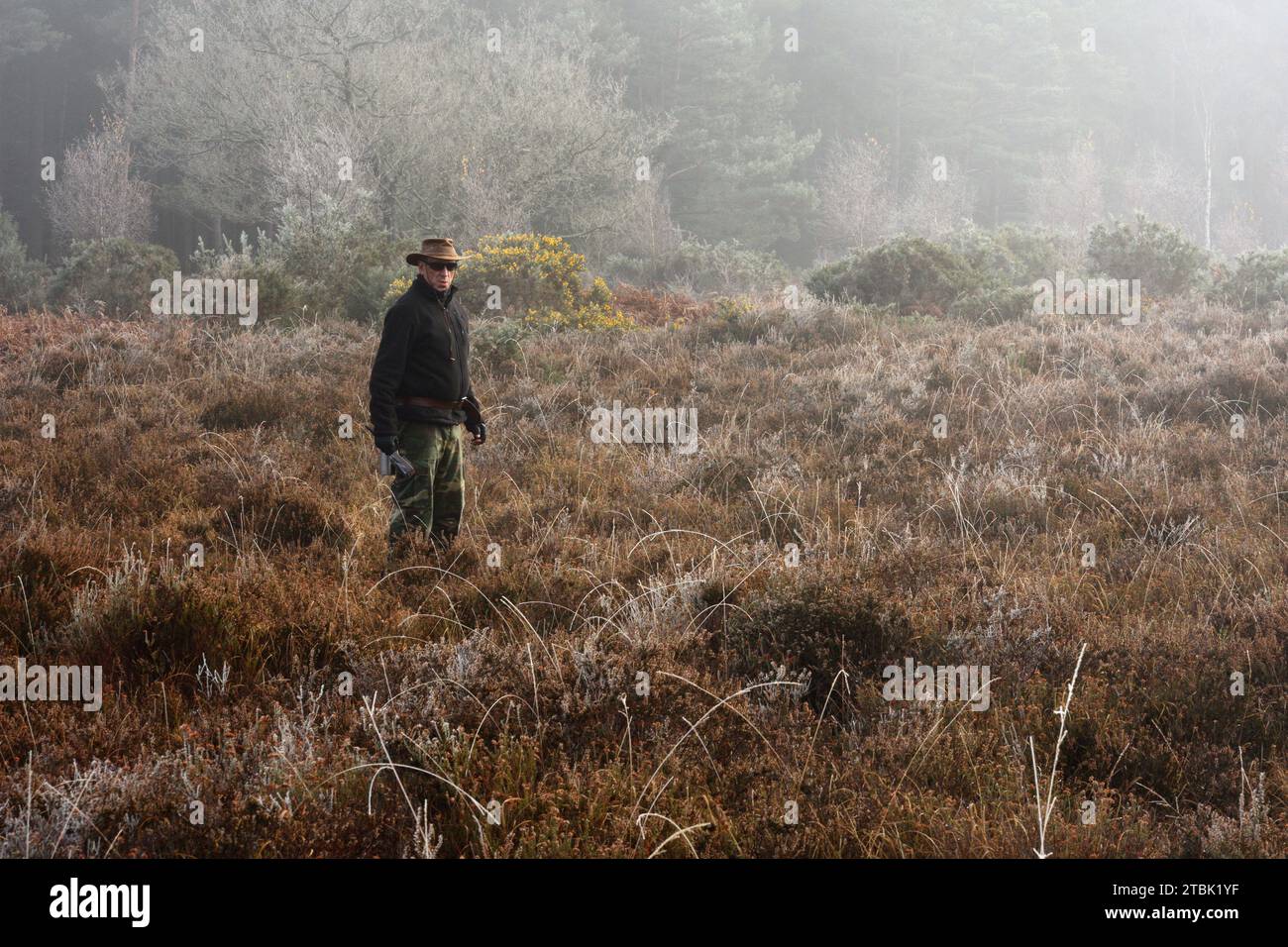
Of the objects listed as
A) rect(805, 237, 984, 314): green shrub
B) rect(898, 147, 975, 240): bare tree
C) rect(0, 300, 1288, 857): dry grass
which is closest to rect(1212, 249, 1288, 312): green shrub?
rect(805, 237, 984, 314): green shrub

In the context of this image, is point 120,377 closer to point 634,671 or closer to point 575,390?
point 575,390

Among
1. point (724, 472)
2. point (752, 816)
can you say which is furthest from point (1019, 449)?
point (752, 816)

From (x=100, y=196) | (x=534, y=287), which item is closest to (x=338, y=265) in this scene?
(x=534, y=287)

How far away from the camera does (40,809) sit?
8.55 feet

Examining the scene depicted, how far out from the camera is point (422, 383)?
17.7 ft

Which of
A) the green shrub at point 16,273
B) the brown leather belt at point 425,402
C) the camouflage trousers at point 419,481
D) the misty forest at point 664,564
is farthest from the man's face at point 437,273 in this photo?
the green shrub at point 16,273

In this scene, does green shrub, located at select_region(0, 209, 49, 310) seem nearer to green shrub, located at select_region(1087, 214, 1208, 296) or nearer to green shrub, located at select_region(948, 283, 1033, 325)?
green shrub, located at select_region(948, 283, 1033, 325)

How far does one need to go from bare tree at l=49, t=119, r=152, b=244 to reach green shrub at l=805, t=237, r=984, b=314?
2482 cm

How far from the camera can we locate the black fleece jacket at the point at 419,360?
17.0 ft

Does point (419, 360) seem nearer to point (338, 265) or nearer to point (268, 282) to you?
point (268, 282)

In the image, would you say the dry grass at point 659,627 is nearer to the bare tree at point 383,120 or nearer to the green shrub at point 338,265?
the green shrub at point 338,265

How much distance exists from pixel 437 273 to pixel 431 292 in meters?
0.12

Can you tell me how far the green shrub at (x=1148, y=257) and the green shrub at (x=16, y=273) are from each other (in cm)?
2305
